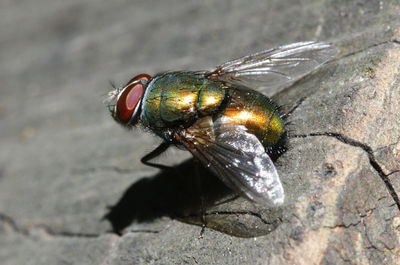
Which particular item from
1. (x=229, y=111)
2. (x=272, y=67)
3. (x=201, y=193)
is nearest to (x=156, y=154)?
(x=201, y=193)

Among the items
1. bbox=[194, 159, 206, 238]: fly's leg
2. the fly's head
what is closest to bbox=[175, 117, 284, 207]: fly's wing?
bbox=[194, 159, 206, 238]: fly's leg

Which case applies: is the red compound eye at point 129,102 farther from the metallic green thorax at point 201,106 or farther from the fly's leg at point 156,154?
the fly's leg at point 156,154

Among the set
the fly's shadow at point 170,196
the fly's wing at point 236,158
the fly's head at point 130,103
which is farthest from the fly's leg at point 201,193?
the fly's head at point 130,103

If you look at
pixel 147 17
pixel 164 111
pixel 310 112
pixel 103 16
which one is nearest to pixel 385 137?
pixel 310 112

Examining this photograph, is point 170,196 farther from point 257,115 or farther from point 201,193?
point 257,115

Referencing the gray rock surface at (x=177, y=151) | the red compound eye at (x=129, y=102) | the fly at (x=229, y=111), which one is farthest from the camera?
Answer: the red compound eye at (x=129, y=102)

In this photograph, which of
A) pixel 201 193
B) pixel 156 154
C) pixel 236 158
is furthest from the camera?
pixel 156 154

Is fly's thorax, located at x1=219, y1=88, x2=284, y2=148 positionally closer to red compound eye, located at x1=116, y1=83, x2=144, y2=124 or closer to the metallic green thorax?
the metallic green thorax
